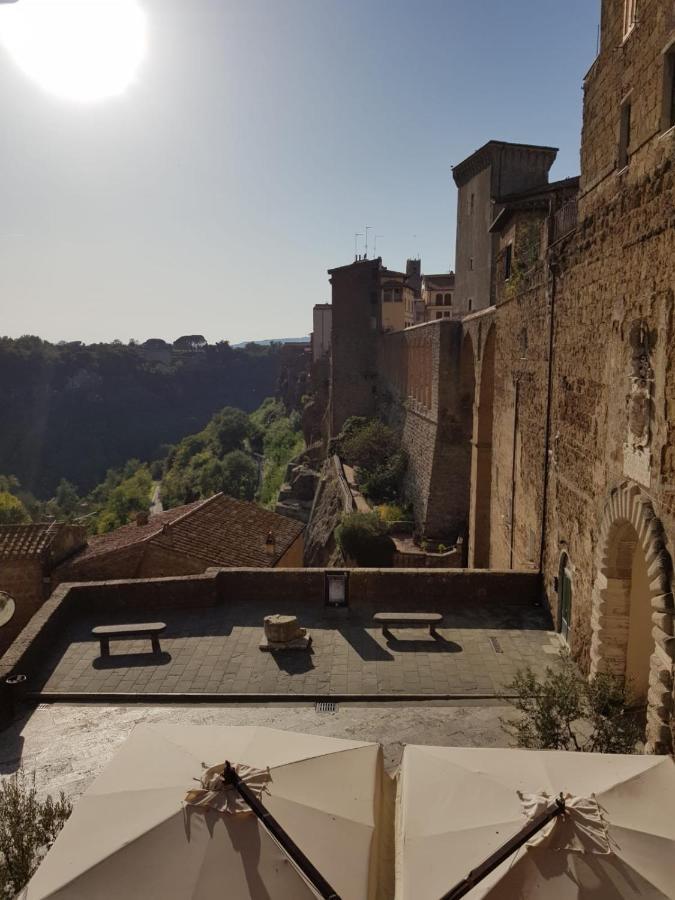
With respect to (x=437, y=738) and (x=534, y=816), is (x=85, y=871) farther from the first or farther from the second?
(x=437, y=738)

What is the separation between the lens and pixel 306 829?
409cm

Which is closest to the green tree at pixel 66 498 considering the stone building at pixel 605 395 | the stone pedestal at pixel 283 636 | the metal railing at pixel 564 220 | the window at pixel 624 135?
the stone building at pixel 605 395

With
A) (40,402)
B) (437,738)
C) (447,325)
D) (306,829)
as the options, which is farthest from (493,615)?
(40,402)

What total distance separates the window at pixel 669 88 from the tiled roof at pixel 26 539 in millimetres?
13487

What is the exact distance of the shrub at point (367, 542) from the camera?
68.5ft

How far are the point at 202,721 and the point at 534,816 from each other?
15.2 ft

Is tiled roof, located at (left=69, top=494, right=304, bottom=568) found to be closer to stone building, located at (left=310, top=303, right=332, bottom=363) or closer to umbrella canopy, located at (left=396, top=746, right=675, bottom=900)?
umbrella canopy, located at (left=396, top=746, right=675, bottom=900)

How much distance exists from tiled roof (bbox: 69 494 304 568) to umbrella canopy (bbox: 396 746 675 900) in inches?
435

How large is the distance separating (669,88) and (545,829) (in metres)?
8.25

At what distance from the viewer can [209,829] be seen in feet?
13.0

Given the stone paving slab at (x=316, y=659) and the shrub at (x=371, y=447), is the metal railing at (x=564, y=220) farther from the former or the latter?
the shrub at (x=371, y=447)

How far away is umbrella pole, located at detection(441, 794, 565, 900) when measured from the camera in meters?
3.57

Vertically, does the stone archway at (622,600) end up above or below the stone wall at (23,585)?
above

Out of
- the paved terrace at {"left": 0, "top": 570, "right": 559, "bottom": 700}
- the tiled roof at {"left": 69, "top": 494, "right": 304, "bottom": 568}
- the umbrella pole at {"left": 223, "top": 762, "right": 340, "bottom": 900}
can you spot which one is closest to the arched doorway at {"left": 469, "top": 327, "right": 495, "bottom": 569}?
the tiled roof at {"left": 69, "top": 494, "right": 304, "bottom": 568}
